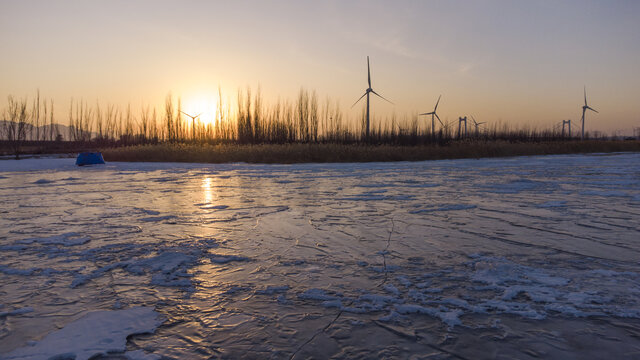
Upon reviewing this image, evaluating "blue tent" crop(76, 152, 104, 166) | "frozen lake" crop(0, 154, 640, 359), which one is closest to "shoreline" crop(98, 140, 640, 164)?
"blue tent" crop(76, 152, 104, 166)

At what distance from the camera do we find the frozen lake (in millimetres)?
1656

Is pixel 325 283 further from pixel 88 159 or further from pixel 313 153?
pixel 88 159

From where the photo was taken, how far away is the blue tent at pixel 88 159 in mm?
14602

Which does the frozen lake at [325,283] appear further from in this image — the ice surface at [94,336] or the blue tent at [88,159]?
the blue tent at [88,159]

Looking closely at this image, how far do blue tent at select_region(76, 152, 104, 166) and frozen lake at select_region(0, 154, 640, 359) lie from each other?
36.5 feet

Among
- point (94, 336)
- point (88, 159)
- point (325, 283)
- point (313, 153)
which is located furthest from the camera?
point (313, 153)

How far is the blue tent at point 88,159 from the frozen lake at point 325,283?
11135 millimetres

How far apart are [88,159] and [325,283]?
49.9ft

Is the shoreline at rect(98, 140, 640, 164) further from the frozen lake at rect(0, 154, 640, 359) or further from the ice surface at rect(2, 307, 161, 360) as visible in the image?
the ice surface at rect(2, 307, 161, 360)

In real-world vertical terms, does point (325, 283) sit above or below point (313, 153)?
below

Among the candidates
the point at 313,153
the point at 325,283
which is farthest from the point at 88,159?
the point at 325,283

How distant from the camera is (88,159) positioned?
1492cm

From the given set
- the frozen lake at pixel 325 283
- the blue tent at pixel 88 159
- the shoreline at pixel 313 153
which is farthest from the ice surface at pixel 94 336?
the blue tent at pixel 88 159

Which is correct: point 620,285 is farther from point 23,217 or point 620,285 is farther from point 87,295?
point 23,217
